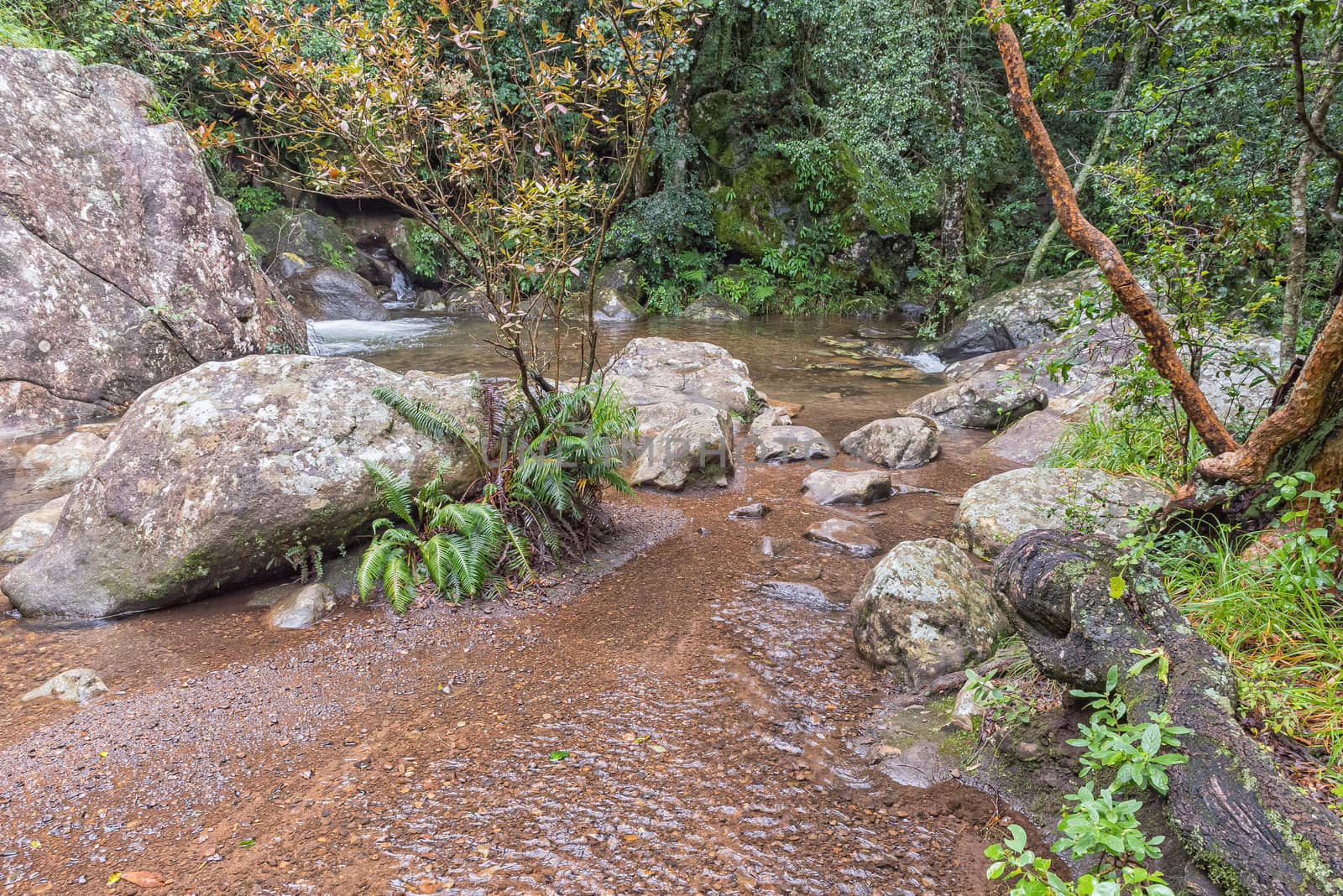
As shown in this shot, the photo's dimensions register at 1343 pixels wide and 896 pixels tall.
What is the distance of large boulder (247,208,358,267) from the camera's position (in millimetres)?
16625

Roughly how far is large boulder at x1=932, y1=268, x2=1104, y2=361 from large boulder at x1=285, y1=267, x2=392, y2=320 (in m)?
12.9

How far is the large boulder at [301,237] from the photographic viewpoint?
16.6 m

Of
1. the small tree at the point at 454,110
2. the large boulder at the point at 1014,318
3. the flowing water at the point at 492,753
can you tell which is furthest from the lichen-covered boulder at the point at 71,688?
the large boulder at the point at 1014,318

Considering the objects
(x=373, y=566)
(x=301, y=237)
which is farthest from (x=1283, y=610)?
(x=301, y=237)

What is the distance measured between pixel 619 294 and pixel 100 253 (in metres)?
11.3

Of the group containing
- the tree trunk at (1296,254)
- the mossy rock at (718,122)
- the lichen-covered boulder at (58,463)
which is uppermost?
the mossy rock at (718,122)

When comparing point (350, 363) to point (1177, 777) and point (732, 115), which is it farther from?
point (732, 115)

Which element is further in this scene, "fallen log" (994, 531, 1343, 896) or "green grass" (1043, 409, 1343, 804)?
"green grass" (1043, 409, 1343, 804)

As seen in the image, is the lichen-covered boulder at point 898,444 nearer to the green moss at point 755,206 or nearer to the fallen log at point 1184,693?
the fallen log at point 1184,693

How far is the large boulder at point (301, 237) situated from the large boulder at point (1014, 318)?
14.5 m

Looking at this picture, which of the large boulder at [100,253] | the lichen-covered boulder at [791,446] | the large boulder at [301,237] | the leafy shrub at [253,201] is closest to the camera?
the lichen-covered boulder at [791,446]

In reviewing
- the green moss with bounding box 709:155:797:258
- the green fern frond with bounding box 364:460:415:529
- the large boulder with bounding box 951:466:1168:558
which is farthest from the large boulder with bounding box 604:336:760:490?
the green moss with bounding box 709:155:797:258

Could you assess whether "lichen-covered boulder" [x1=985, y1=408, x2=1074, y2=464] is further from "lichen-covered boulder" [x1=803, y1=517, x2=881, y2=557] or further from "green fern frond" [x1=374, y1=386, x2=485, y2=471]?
"green fern frond" [x1=374, y1=386, x2=485, y2=471]

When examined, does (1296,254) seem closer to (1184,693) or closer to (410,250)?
(1184,693)
